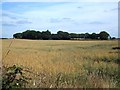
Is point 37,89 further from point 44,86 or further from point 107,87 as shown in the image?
point 107,87

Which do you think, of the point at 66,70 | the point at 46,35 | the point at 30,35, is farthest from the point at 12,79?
the point at 30,35

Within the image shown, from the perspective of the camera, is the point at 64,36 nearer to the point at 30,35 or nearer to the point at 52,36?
the point at 52,36

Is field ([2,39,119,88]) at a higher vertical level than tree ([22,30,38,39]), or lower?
lower

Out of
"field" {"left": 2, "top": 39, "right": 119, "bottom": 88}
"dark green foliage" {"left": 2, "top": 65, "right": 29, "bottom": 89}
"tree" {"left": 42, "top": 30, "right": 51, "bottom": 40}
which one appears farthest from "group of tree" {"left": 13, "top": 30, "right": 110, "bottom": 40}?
"dark green foliage" {"left": 2, "top": 65, "right": 29, "bottom": 89}

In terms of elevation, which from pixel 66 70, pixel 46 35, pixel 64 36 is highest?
pixel 46 35

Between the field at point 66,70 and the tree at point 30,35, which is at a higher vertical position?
the tree at point 30,35

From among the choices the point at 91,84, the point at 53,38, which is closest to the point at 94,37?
the point at 53,38

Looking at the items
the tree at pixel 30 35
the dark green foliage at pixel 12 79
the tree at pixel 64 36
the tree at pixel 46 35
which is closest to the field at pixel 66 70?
the dark green foliage at pixel 12 79

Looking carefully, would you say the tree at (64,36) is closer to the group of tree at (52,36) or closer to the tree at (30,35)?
the group of tree at (52,36)

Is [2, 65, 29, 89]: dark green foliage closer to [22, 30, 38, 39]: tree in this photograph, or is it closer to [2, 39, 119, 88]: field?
[2, 39, 119, 88]: field

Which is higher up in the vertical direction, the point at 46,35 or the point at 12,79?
the point at 46,35

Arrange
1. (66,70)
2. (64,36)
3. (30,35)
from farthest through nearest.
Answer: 1. (64,36)
2. (30,35)
3. (66,70)

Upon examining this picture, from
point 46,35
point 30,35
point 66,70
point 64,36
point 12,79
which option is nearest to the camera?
point 12,79

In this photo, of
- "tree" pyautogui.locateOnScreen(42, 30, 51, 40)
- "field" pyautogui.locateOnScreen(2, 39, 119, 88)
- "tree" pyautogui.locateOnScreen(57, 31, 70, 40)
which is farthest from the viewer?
"tree" pyautogui.locateOnScreen(57, 31, 70, 40)
